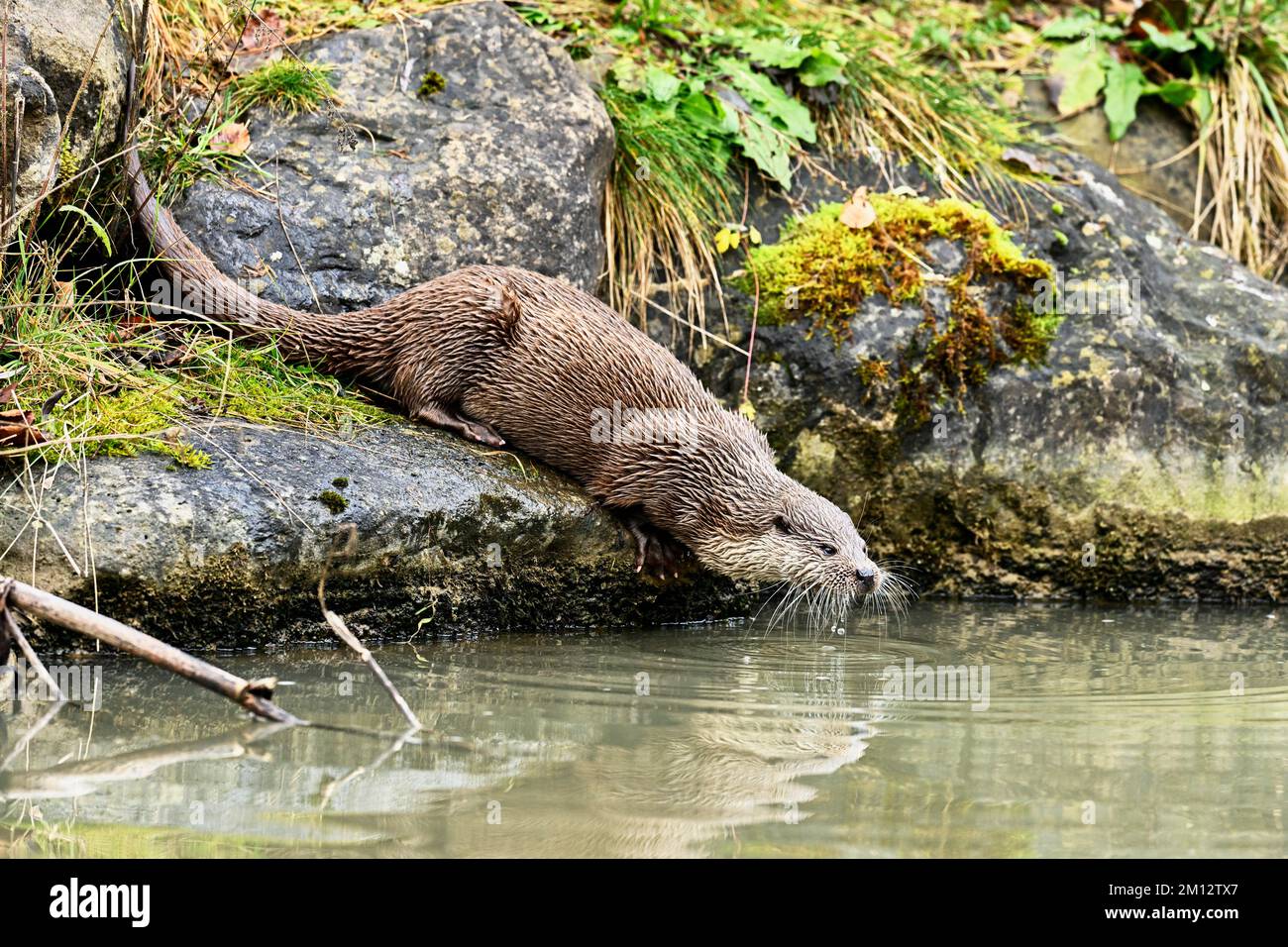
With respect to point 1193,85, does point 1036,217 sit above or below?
below

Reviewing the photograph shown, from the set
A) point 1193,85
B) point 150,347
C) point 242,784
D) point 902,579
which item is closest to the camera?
point 242,784

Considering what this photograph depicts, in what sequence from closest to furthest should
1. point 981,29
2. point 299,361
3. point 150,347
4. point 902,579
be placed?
point 150,347
point 299,361
point 902,579
point 981,29

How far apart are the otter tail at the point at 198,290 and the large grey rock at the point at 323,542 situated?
0.53m

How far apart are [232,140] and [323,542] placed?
1.98 meters

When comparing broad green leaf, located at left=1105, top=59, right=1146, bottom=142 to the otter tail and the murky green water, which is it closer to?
the murky green water

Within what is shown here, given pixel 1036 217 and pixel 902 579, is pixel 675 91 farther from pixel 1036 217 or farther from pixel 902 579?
pixel 902 579

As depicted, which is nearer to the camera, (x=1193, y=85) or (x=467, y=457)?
(x=467, y=457)

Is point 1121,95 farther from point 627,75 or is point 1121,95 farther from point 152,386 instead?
point 152,386

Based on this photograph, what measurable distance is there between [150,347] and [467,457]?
108cm

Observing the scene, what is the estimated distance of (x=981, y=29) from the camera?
Answer: 770 cm

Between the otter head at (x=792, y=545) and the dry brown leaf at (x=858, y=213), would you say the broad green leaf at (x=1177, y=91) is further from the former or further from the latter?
the otter head at (x=792, y=545)

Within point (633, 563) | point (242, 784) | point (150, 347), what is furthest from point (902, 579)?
point (242, 784)

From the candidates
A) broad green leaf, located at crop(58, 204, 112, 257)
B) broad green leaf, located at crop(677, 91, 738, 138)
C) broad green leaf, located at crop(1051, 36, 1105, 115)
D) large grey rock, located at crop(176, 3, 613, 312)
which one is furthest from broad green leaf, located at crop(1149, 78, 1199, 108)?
broad green leaf, located at crop(58, 204, 112, 257)

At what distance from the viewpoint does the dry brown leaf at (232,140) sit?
5293 mm
